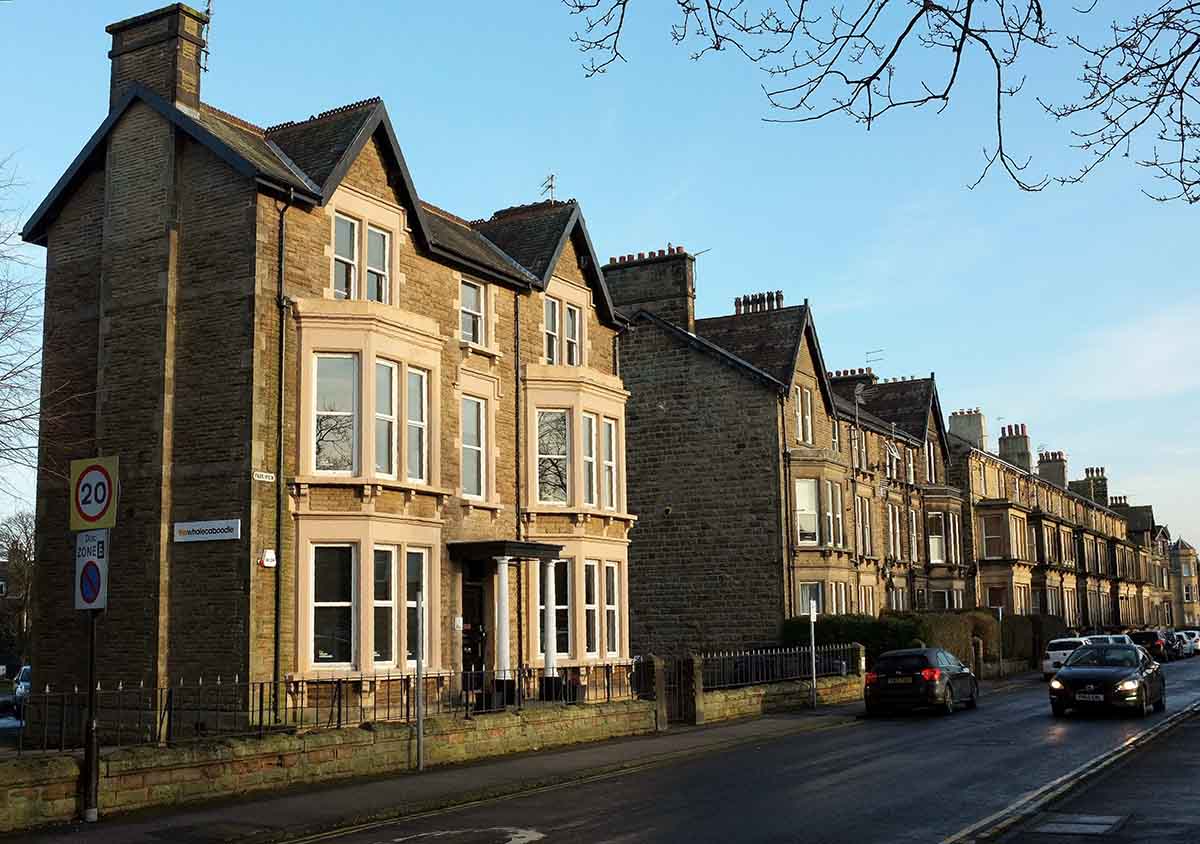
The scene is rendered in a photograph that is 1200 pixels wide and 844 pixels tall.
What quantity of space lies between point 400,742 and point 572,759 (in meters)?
2.87

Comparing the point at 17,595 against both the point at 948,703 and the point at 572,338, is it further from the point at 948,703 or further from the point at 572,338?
the point at 948,703

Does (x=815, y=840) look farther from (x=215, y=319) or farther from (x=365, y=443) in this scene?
(x=215, y=319)

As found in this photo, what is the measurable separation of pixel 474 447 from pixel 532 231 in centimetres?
654

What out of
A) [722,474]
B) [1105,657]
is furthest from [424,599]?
[722,474]

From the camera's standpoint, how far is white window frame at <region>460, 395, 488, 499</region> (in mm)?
27000

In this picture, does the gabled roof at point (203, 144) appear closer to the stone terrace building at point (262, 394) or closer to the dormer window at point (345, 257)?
the stone terrace building at point (262, 394)

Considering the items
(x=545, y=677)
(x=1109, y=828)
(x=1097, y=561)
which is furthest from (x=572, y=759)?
(x=1097, y=561)

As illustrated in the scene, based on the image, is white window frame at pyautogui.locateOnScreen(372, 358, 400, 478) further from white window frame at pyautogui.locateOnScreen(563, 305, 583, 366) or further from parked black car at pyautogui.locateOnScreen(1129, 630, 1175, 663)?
parked black car at pyautogui.locateOnScreen(1129, 630, 1175, 663)

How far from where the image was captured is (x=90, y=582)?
528 inches

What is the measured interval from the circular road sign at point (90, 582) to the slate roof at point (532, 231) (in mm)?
17336

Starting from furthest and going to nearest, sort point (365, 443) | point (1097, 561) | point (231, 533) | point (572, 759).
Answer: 1. point (1097, 561)
2. point (365, 443)
3. point (231, 533)
4. point (572, 759)

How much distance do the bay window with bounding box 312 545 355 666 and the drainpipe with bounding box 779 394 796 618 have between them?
64.2 feet

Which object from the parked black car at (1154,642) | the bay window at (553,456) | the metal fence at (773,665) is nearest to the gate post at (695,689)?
the metal fence at (773,665)

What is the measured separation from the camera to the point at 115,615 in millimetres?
22234
